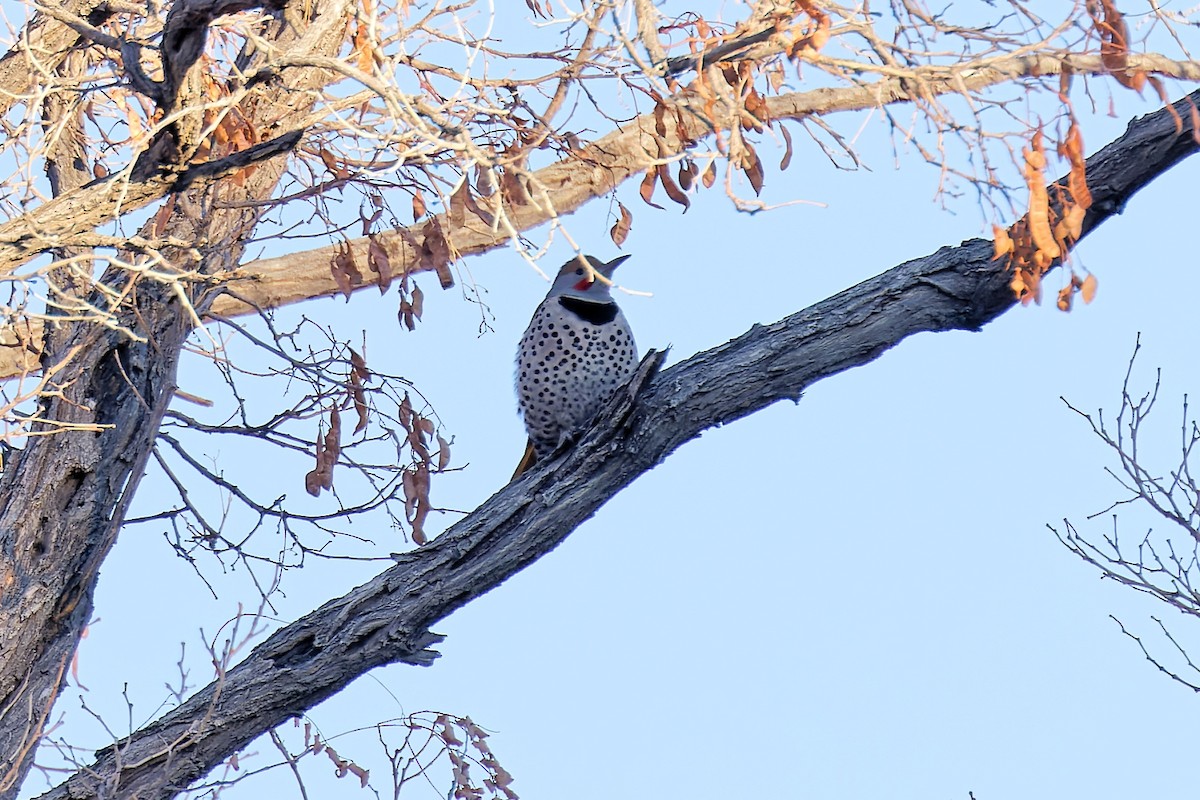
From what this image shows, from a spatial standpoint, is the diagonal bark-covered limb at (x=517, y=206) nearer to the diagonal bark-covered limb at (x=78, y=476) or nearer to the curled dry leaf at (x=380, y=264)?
the curled dry leaf at (x=380, y=264)

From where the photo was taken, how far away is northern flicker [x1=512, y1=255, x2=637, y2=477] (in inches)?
231

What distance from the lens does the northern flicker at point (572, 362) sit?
19.2 feet

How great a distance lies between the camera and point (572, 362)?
5875 mm

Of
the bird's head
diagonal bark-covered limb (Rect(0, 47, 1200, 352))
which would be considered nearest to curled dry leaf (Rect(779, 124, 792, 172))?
diagonal bark-covered limb (Rect(0, 47, 1200, 352))

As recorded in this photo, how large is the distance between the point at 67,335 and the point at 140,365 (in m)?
0.33

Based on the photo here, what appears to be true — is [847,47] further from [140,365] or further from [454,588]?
[140,365]

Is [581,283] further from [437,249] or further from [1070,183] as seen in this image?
[1070,183]

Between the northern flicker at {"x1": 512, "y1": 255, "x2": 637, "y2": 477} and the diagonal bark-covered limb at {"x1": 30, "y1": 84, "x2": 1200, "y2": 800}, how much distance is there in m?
1.82

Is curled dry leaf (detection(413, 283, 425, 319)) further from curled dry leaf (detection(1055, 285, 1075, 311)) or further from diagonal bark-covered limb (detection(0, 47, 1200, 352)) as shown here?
curled dry leaf (detection(1055, 285, 1075, 311))

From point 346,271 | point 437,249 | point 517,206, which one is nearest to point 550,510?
point 437,249

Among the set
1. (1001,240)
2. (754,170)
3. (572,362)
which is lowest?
(1001,240)

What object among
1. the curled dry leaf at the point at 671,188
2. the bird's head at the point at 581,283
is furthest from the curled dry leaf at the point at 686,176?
the bird's head at the point at 581,283

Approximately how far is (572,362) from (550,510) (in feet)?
6.49

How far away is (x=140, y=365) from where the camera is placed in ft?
14.3
